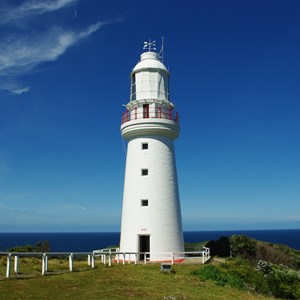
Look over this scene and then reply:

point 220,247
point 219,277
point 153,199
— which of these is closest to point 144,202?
point 153,199

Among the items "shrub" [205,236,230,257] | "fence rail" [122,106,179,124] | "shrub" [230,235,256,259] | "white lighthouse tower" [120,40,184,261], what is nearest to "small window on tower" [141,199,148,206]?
"white lighthouse tower" [120,40,184,261]

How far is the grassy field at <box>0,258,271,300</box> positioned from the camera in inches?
493

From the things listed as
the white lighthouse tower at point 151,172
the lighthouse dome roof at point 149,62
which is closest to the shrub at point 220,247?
the white lighthouse tower at point 151,172

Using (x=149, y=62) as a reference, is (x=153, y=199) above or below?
below

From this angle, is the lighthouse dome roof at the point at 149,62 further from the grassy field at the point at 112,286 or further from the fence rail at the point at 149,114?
the grassy field at the point at 112,286

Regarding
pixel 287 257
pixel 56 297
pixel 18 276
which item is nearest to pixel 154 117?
pixel 18 276

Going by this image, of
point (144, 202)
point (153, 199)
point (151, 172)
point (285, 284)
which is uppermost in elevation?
point (151, 172)

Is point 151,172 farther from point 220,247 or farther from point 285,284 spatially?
point 220,247

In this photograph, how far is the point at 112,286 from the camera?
14328 millimetres

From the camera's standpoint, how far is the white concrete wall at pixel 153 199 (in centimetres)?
2302

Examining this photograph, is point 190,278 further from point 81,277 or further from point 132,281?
point 81,277

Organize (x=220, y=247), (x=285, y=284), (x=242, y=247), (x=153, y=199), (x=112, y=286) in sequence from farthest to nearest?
(x=242, y=247)
(x=220, y=247)
(x=153, y=199)
(x=285, y=284)
(x=112, y=286)

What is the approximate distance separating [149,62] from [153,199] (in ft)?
31.3

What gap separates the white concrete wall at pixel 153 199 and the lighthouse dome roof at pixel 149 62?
16.3 ft
